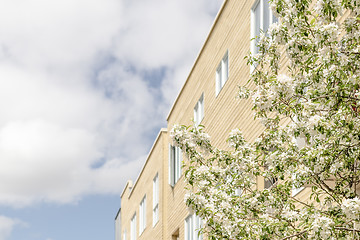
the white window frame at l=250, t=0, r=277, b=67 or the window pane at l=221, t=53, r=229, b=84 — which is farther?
the window pane at l=221, t=53, r=229, b=84

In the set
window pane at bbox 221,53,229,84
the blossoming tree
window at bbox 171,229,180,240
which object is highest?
window pane at bbox 221,53,229,84

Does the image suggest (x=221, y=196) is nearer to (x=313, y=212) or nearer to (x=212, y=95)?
(x=313, y=212)

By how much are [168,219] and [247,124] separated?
43.0ft

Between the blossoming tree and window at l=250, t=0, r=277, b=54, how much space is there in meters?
7.41

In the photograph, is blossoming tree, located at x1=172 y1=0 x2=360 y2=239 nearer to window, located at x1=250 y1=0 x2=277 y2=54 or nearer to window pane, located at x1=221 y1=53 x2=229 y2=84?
window, located at x1=250 y1=0 x2=277 y2=54

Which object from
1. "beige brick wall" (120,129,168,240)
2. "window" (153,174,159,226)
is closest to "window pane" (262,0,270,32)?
"beige brick wall" (120,129,168,240)

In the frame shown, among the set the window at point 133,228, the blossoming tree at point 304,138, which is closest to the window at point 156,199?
the window at point 133,228

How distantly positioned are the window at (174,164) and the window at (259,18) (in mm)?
11054

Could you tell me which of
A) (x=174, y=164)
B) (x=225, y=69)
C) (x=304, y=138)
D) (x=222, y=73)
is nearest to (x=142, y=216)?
(x=174, y=164)

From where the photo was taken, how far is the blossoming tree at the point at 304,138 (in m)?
8.39

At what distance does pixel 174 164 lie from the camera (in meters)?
30.9

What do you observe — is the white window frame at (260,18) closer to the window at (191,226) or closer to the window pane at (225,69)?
the window pane at (225,69)

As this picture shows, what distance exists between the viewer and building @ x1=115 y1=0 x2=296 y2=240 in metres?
19.4

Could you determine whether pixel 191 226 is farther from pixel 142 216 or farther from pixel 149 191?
pixel 142 216
